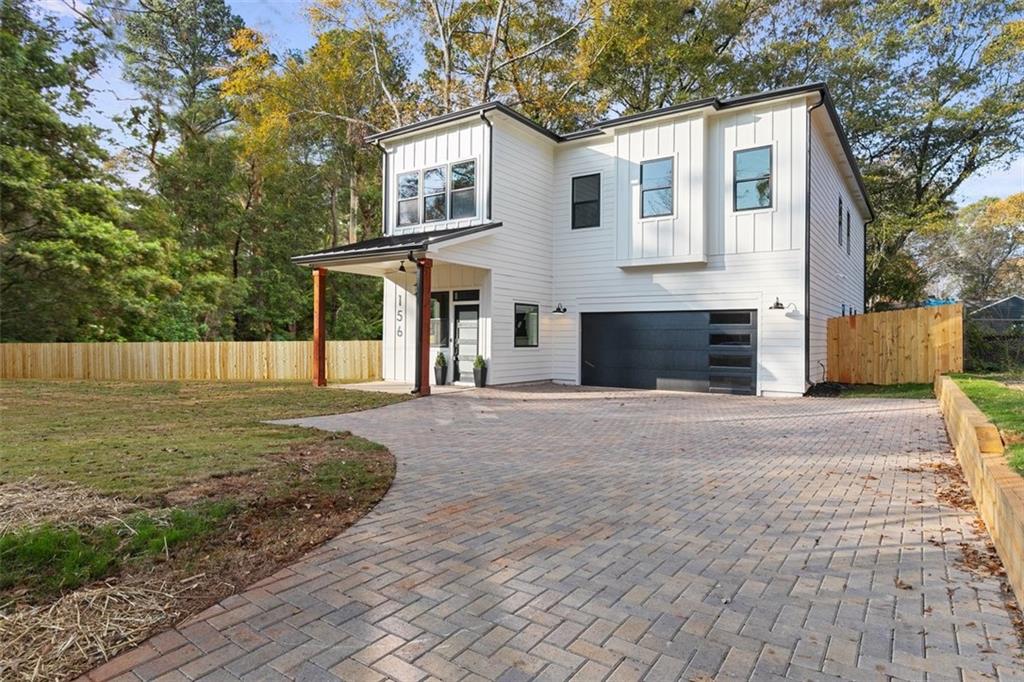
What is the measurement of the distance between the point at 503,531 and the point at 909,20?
24741 mm

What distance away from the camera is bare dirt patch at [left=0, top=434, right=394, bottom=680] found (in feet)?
7.12

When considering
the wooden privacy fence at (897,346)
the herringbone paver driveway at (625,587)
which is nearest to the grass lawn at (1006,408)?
the herringbone paver driveway at (625,587)

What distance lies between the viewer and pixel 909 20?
770 inches

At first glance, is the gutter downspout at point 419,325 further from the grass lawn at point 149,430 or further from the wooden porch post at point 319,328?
the wooden porch post at point 319,328

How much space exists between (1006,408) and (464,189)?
36.3 feet

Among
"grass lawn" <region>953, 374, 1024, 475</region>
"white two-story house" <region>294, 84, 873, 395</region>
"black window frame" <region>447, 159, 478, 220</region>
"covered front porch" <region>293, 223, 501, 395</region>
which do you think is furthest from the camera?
"black window frame" <region>447, 159, 478, 220</region>

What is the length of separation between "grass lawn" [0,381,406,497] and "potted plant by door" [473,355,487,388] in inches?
95.2

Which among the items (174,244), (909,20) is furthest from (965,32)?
(174,244)

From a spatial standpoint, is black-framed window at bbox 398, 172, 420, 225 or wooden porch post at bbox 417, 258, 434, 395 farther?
black-framed window at bbox 398, 172, 420, 225

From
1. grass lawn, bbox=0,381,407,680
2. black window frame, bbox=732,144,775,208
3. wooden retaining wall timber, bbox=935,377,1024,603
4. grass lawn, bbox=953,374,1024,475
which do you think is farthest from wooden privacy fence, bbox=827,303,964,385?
grass lawn, bbox=0,381,407,680

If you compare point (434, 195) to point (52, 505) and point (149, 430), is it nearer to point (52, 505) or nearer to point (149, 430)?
point (149, 430)

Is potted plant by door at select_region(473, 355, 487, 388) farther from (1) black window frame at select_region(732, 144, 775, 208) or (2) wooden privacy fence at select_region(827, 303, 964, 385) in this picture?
(2) wooden privacy fence at select_region(827, 303, 964, 385)

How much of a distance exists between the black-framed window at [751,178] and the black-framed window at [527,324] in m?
5.36

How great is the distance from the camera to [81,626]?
2.30m
